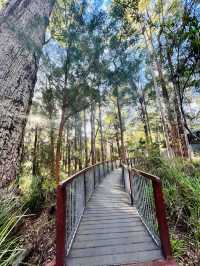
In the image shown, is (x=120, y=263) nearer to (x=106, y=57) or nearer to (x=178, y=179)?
(x=178, y=179)

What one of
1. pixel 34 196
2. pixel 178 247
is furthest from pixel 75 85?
pixel 178 247

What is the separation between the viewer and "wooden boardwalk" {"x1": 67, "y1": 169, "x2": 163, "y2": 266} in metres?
2.42

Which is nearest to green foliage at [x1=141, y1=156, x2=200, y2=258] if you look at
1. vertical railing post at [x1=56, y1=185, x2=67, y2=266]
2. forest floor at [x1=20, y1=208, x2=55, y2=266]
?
vertical railing post at [x1=56, y1=185, x2=67, y2=266]

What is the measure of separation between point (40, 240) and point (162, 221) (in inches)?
89.5

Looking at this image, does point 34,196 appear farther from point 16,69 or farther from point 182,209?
point 182,209

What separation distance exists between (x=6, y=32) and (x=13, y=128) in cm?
174

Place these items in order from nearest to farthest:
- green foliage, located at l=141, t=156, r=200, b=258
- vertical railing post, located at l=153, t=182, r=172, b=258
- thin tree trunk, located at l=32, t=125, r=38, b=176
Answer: vertical railing post, located at l=153, t=182, r=172, b=258, green foliage, located at l=141, t=156, r=200, b=258, thin tree trunk, located at l=32, t=125, r=38, b=176

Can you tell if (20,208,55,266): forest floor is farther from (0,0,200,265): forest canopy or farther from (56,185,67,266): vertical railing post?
(56,185,67,266): vertical railing post

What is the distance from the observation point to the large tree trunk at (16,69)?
2.58 m

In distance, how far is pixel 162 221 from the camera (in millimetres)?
2561

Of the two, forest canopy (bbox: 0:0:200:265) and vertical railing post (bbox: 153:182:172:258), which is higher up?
forest canopy (bbox: 0:0:200:265)

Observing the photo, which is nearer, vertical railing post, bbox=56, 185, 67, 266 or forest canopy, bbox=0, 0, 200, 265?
vertical railing post, bbox=56, 185, 67, 266

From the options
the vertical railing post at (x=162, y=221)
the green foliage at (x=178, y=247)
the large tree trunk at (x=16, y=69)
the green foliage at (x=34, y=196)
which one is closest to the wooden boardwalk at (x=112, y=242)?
the vertical railing post at (x=162, y=221)

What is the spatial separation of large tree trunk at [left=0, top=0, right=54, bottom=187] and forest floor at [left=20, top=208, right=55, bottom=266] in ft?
4.70
